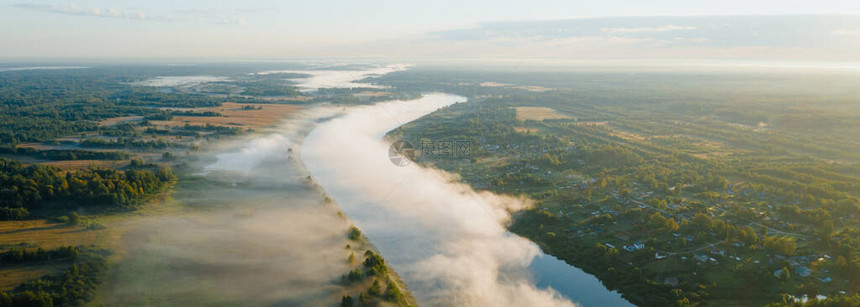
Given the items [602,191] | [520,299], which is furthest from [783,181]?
[520,299]

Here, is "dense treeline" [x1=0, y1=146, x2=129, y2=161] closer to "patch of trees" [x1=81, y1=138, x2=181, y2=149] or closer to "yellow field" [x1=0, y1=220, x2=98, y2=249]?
"patch of trees" [x1=81, y1=138, x2=181, y2=149]

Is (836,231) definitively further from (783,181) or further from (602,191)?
(602,191)

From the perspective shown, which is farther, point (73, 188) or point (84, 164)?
point (84, 164)

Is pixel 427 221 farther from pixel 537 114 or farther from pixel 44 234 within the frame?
pixel 537 114

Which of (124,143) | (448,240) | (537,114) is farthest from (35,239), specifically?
(537,114)

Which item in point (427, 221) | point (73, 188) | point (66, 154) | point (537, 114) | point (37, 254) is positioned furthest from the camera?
point (537, 114)

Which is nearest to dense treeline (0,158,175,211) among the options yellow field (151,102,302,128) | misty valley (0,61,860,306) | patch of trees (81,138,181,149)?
misty valley (0,61,860,306)

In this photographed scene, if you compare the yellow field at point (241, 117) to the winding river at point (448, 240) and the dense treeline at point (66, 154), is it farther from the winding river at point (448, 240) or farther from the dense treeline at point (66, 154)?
the winding river at point (448, 240)
